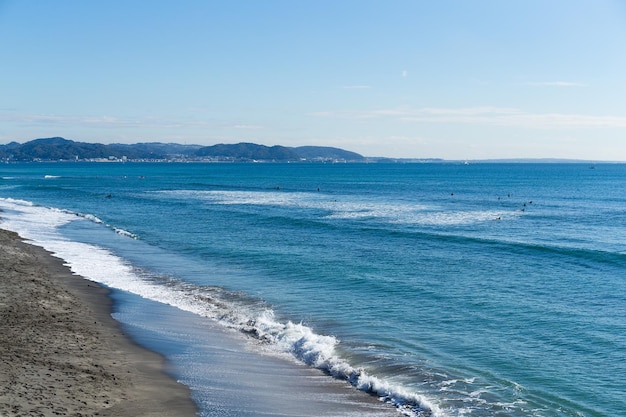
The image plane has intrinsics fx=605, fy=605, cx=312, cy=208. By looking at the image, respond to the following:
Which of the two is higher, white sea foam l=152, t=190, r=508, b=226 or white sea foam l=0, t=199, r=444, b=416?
white sea foam l=152, t=190, r=508, b=226

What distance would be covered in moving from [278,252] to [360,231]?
12.7 metres

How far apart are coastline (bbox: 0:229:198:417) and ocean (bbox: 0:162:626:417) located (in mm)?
864

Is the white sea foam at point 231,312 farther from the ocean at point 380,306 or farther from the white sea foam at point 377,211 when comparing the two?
the white sea foam at point 377,211

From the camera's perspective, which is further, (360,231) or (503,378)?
(360,231)

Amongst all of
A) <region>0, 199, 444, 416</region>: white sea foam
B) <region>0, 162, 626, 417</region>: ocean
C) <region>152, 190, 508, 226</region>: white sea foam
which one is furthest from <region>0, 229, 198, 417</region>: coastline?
<region>152, 190, 508, 226</region>: white sea foam

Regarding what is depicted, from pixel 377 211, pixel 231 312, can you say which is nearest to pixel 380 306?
pixel 231 312

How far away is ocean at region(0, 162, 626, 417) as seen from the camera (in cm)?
1700

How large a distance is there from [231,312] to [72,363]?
874 centimetres

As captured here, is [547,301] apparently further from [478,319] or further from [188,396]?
[188,396]

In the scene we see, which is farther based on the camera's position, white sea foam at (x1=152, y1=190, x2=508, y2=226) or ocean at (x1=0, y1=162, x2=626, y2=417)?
white sea foam at (x1=152, y1=190, x2=508, y2=226)

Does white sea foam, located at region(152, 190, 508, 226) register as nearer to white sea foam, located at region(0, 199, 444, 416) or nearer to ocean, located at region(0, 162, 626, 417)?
ocean, located at region(0, 162, 626, 417)

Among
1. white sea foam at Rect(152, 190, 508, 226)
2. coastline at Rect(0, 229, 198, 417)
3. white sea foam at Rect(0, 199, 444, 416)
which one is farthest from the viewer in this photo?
white sea foam at Rect(152, 190, 508, 226)

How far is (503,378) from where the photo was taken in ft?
58.5

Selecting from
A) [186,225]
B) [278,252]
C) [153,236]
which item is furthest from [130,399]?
[186,225]
